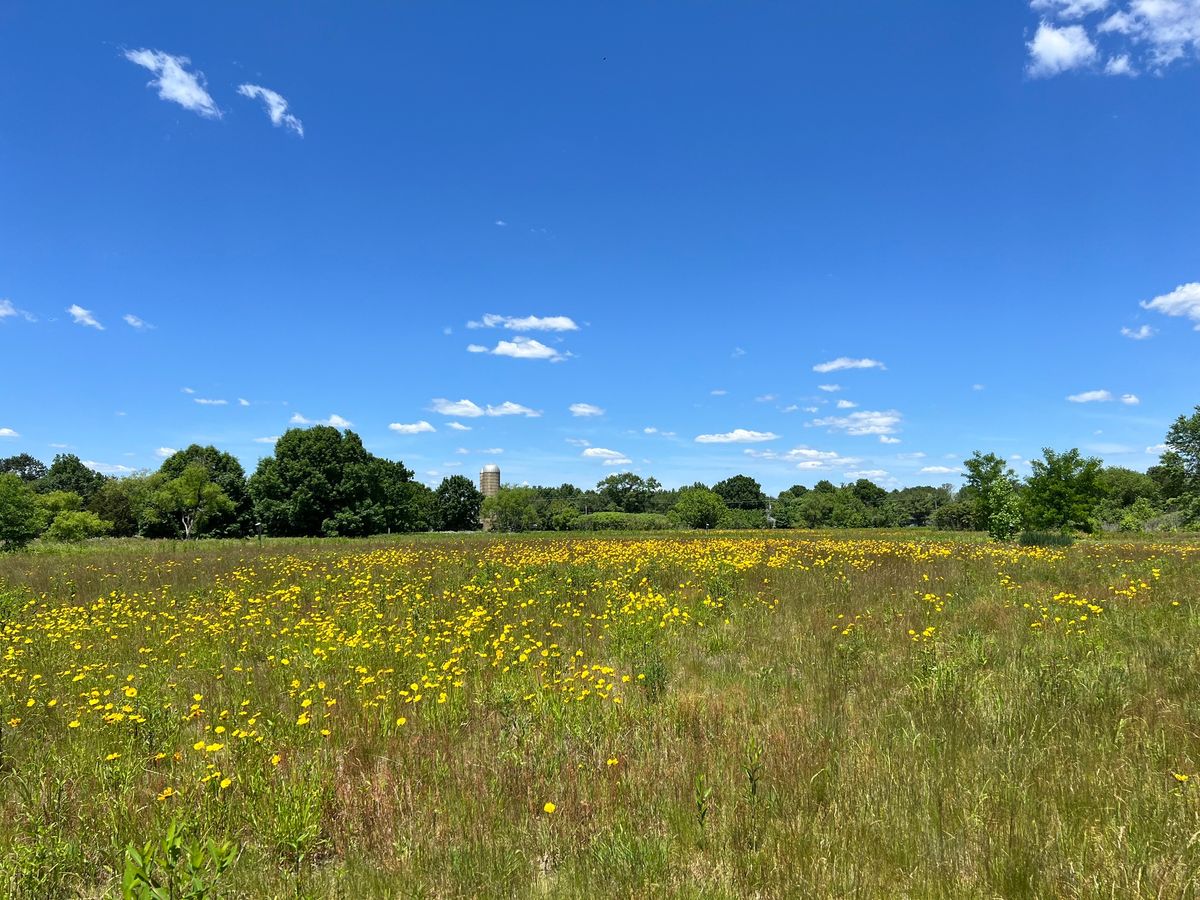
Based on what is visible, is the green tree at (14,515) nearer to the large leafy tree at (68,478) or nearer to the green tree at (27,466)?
the large leafy tree at (68,478)

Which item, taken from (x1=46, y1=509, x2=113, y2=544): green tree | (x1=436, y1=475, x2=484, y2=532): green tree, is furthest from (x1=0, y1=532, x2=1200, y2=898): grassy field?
(x1=436, y1=475, x2=484, y2=532): green tree

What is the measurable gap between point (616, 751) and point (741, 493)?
141 meters

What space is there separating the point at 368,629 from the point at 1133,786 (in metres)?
7.92

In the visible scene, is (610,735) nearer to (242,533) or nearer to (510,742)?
(510,742)

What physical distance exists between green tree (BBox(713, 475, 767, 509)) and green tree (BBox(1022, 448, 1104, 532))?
4234 inches

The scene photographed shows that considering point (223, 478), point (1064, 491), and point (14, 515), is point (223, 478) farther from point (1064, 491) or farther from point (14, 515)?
point (1064, 491)

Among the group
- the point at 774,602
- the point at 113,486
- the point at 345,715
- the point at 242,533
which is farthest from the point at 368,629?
the point at 113,486

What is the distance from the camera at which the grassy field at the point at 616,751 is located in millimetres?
3018

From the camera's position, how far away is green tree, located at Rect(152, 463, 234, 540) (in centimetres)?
6944

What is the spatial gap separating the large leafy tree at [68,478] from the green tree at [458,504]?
56469 mm

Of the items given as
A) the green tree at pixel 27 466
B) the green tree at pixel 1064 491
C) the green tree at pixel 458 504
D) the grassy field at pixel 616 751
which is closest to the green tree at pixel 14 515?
the grassy field at pixel 616 751

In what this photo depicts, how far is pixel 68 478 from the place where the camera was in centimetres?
9575

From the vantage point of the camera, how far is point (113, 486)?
3489 inches

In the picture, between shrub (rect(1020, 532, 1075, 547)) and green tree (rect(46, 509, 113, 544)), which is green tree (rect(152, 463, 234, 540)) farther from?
shrub (rect(1020, 532, 1075, 547))
